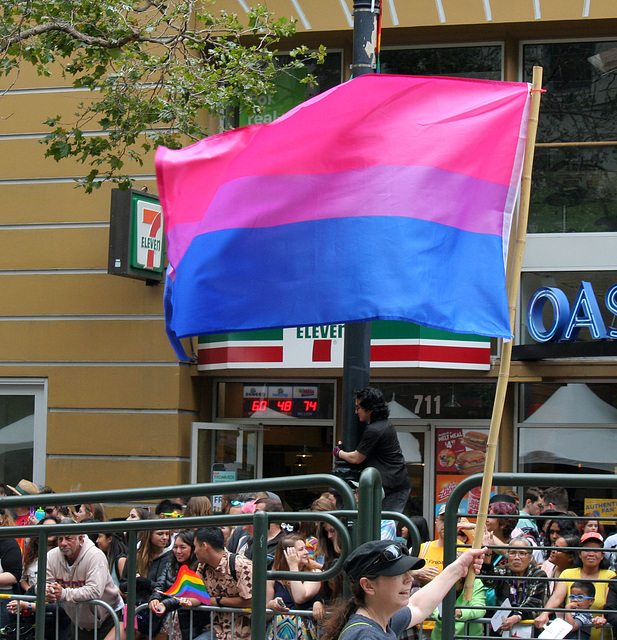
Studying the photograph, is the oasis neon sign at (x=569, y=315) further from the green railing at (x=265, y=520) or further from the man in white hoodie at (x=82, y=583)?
the green railing at (x=265, y=520)

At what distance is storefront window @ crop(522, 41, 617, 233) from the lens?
13445mm

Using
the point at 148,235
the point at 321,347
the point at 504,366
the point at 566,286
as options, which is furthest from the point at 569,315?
the point at 504,366

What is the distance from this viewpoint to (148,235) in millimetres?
Result: 13633

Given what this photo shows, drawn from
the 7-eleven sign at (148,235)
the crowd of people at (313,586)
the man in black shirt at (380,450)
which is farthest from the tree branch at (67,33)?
the man in black shirt at (380,450)

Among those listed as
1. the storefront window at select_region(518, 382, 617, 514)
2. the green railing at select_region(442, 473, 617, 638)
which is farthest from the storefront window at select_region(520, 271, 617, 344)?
the green railing at select_region(442, 473, 617, 638)

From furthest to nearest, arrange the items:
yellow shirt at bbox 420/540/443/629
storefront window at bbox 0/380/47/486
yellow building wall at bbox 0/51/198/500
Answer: storefront window at bbox 0/380/47/486 → yellow building wall at bbox 0/51/198/500 → yellow shirt at bbox 420/540/443/629

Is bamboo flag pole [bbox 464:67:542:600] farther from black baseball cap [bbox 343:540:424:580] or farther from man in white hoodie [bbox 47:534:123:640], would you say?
man in white hoodie [bbox 47:534:123:640]

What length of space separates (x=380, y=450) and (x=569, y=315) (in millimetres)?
6165

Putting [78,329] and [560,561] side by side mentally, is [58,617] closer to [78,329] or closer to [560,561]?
[560,561]

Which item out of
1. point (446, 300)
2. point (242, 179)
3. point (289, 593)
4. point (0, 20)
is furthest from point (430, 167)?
point (0, 20)

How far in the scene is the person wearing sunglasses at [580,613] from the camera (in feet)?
18.1

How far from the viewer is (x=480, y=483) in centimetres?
469

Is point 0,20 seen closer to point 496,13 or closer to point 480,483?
point 496,13

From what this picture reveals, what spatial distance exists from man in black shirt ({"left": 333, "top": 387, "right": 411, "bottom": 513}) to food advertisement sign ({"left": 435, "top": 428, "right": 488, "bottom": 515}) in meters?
6.00
